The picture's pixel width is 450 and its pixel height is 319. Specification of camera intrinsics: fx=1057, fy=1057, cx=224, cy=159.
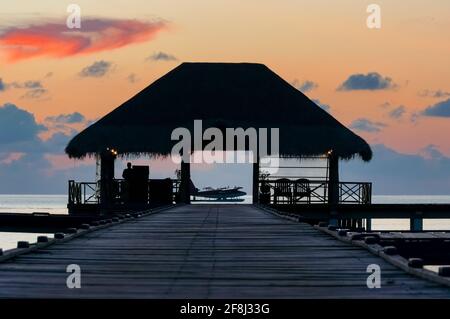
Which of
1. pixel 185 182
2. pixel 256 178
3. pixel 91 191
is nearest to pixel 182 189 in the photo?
pixel 185 182

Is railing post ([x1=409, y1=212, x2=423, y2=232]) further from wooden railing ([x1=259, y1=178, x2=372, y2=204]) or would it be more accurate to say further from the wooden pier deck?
the wooden pier deck

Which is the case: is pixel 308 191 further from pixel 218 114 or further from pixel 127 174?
pixel 127 174

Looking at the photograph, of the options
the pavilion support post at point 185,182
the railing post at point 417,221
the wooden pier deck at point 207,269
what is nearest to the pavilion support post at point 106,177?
the pavilion support post at point 185,182

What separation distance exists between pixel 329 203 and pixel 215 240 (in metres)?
16.3

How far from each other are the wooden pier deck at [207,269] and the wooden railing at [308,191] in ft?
50.4

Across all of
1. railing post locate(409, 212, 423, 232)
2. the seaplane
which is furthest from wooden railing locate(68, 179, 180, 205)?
the seaplane

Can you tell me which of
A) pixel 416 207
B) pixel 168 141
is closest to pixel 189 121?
pixel 168 141

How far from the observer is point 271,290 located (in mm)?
7281

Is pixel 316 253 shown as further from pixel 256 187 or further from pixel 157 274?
pixel 256 187

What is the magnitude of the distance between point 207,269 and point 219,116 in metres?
20.9

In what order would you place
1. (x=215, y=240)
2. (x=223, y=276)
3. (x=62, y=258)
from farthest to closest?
1. (x=215, y=240)
2. (x=62, y=258)
3. (x=223, y=276)

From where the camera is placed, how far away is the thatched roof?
28.7 metres

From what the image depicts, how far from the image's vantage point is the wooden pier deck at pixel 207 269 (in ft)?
23.2
